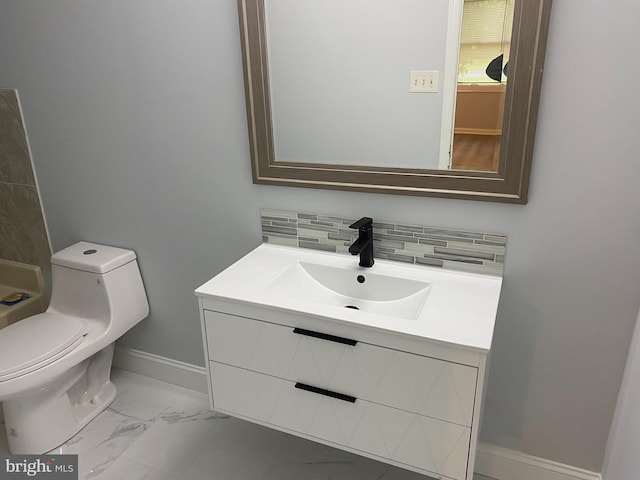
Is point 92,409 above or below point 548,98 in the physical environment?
below

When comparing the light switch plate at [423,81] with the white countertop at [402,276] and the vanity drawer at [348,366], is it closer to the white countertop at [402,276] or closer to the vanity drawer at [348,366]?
the white countertop at [402,276]

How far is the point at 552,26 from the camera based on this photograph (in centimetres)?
115

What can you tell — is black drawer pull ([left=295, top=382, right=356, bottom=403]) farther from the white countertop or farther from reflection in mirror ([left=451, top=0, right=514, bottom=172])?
reflection in mirror ([left=451, top=0, right=514, bottom=172])

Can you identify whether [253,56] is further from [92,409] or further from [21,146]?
[92,409]

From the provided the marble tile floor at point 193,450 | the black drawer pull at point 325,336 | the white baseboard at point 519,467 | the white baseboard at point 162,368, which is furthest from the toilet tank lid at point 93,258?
the white baseboard at point 519,467

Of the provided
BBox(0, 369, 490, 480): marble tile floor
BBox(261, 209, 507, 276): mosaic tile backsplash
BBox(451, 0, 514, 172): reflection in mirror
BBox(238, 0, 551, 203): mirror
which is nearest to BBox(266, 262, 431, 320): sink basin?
BBox(261, 209, 507, 276): mosaic tile backsplash

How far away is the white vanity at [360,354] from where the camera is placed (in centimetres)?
113

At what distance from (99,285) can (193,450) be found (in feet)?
2.48

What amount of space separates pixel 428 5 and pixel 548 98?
40 cm

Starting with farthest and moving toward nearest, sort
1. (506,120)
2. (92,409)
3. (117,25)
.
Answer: (92,409) < (117,25) < (506,120)

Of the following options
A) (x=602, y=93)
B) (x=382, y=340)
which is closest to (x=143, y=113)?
(x=382, y=340)

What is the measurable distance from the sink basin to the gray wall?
203 mm

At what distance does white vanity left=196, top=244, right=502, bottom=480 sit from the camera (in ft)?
3.69

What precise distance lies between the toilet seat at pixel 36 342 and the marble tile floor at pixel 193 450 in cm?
42
